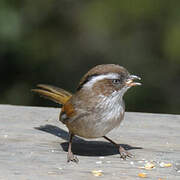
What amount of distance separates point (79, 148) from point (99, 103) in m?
0.48

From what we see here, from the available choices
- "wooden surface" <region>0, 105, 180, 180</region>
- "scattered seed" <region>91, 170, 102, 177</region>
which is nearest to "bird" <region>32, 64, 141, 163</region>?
"wooden surface" <region>0, 105, 180, 180</region>

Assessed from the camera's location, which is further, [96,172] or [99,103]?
[99,103]

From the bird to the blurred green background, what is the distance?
3421 mm

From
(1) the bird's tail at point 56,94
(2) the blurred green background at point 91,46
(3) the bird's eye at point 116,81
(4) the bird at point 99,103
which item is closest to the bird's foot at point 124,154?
(4) the bird at point 99,103

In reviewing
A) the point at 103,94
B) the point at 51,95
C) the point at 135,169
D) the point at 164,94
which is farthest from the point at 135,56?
the point at 135,169

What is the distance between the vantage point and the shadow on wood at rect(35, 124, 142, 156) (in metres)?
5.04

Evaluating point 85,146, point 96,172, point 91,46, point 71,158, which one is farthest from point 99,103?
point 91,46

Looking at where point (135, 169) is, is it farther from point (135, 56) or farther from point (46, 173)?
point (135, 56)

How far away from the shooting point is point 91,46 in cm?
952

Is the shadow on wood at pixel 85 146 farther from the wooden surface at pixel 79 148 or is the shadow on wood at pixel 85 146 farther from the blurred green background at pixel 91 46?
the blurred green background at pixel 91 46

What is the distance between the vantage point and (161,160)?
15.6 ft

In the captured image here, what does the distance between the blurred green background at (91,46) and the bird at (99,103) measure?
342cm

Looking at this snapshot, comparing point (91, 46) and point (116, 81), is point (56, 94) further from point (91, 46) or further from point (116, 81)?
point (91, 46)

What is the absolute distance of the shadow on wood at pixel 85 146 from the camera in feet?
16.5
